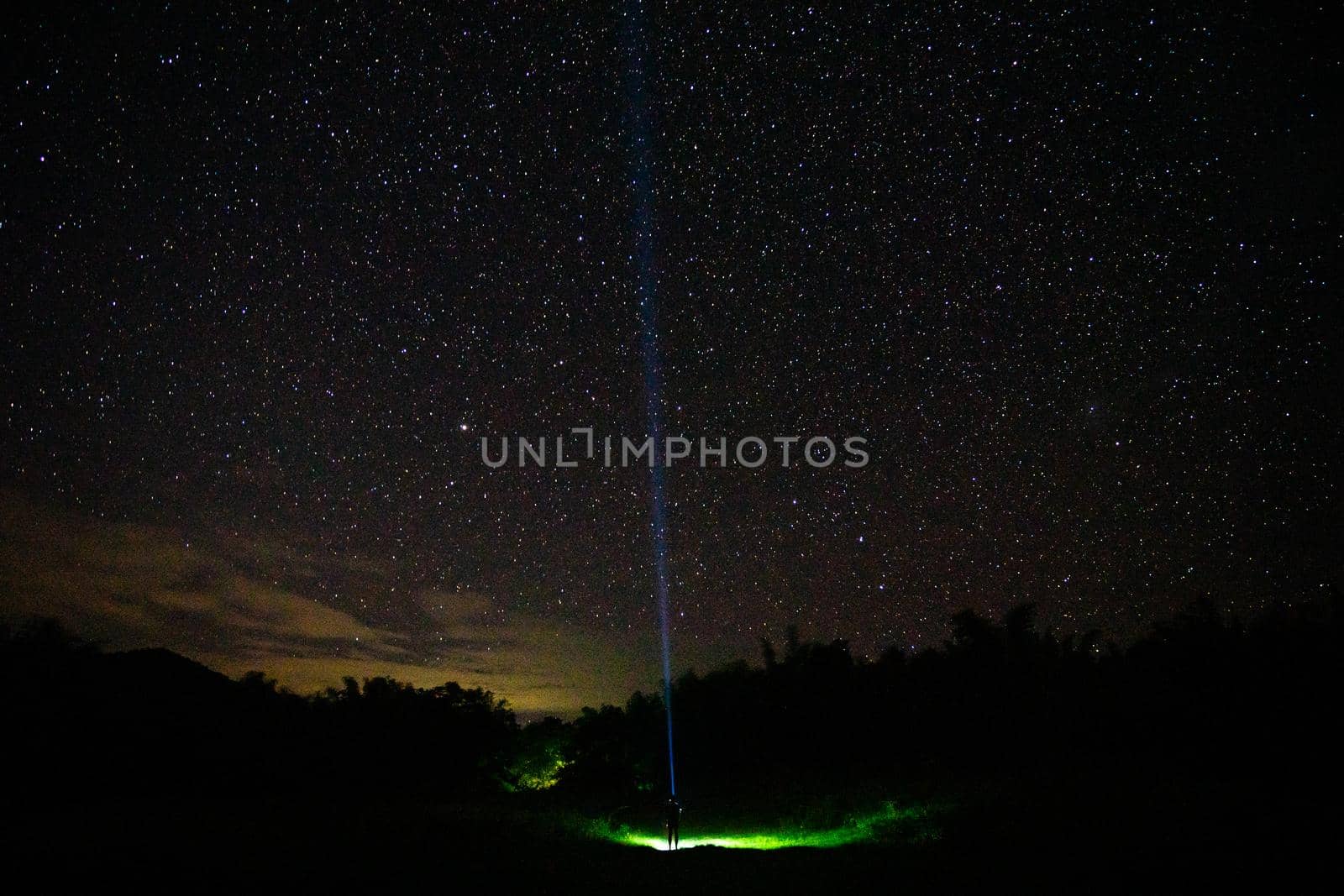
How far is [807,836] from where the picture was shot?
13.2 metres

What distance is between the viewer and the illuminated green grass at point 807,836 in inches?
459

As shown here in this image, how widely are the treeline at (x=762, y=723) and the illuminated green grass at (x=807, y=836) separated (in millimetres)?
3312

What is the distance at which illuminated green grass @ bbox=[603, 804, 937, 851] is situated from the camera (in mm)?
11656

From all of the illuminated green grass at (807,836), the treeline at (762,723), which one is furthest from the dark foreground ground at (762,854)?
the treeline at (762,723)

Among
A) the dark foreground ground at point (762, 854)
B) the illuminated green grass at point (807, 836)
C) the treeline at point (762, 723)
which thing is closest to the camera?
the dark foreground ground at point (762, 854)

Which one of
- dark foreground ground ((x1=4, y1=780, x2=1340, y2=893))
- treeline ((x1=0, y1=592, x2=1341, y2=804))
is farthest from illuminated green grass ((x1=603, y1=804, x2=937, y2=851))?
treeline ((x1=0, y1=592, x2=1341, y2=804))

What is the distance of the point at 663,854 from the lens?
10461mm

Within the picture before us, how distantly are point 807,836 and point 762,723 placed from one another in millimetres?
12508

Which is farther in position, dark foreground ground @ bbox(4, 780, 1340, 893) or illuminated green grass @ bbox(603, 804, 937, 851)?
illuminated green grass @ bbox(603, 804, 937, 851)

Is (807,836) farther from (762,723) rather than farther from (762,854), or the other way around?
(762,723)

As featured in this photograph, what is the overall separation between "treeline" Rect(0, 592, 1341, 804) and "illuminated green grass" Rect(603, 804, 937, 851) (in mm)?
3312

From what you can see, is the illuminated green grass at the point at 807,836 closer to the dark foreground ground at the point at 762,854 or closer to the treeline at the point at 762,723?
the dark foreground ground at the point at 762,854

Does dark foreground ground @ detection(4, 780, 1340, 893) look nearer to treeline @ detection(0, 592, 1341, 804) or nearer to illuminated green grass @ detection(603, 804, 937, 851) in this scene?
illuminated green grass @ detection(603, 804, 937, 851)

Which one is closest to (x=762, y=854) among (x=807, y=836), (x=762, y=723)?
(x=807, y=836)
